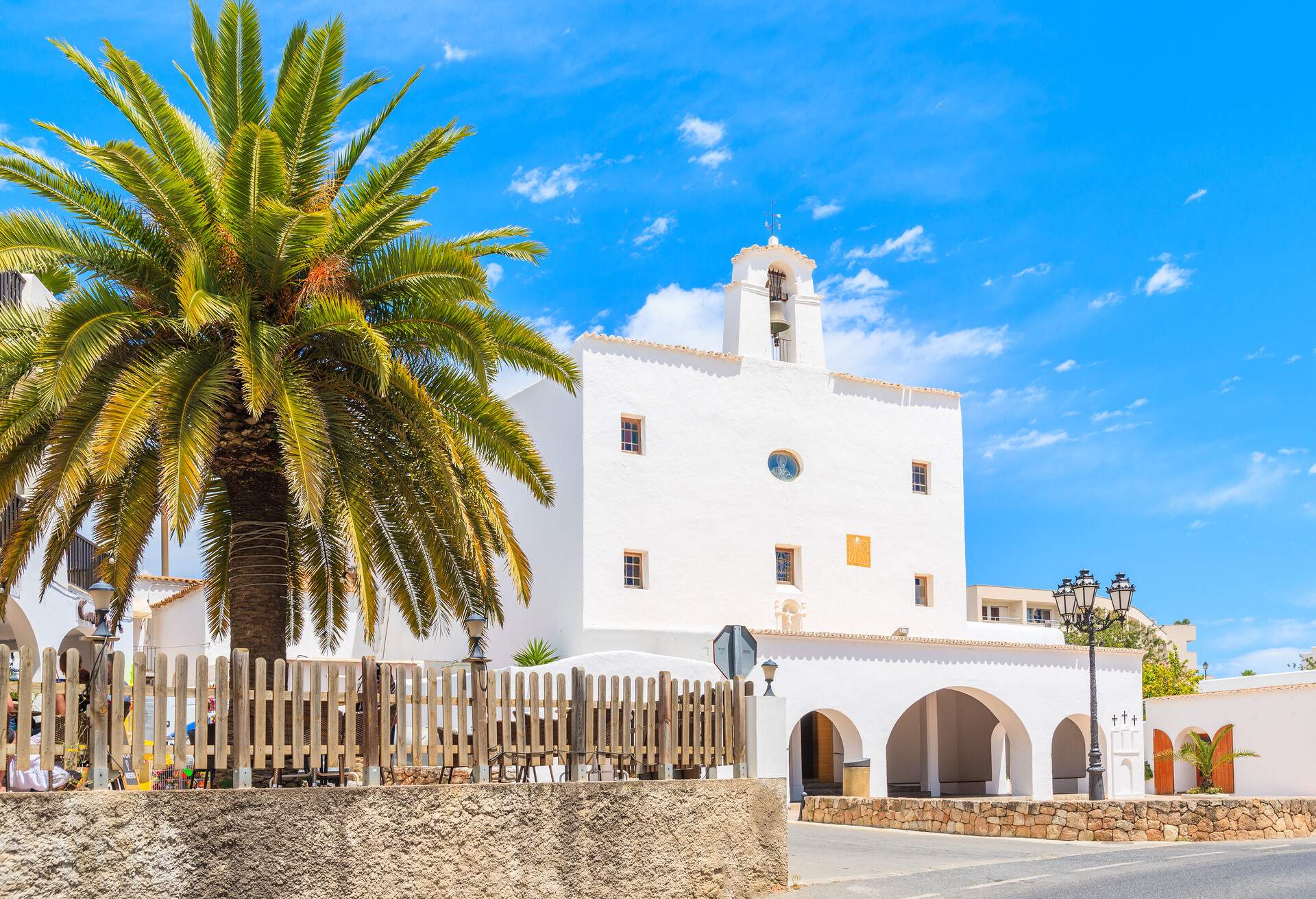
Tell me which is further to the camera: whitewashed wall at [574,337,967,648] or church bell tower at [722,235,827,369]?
church bell tower at [722,235,827,369]

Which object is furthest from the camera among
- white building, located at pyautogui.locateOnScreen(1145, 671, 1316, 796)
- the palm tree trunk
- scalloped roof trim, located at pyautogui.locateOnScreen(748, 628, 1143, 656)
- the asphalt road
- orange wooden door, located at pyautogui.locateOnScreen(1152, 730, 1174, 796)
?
orange wooden door, located at pyautogui.locateOnScreen(1152, 730, 1174, 796)

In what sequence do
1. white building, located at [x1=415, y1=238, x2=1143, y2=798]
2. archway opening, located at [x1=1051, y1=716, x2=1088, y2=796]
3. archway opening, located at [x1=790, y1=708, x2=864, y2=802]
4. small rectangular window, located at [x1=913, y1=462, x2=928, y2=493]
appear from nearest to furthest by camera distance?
white building, located at [x1=415, y1=238, x2=1143, y2=798], archway opening, located at [x1=790, y1=708, x2=864, y2=802], small rectangular window, located at [x1=913, y1=462, x2=928, y2=493], archway opening, located at [x1=1051, y1=716, x2=1088, y2=796]

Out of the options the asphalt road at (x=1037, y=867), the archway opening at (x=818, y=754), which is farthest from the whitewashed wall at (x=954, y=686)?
the asphalt road at (x=1037, y=867)

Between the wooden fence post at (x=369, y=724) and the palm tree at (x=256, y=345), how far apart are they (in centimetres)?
132

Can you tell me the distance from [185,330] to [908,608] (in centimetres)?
2403

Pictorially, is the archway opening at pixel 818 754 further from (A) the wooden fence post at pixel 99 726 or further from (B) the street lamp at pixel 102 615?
(A) the wooden fence post at pixel 99 726

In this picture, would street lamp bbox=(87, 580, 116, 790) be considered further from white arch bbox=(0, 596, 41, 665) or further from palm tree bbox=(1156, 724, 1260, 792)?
palm tree bbox=(1156, 724, 1260, 792)

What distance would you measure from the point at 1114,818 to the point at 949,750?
16.8m

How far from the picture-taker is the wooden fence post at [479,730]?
11.6 meters

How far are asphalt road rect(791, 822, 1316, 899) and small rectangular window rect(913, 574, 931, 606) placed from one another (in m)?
12.5

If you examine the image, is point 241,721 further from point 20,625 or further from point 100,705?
point 20,625

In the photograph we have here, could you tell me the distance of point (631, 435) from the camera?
29469mm

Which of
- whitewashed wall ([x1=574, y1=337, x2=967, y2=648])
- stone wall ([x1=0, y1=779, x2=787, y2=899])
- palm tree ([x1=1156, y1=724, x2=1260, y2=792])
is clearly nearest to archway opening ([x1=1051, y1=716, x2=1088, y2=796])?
palm tree ([x1=1156, y1=724, x2=1260, y2=792])

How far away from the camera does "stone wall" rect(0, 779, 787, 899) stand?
9.16 meters
